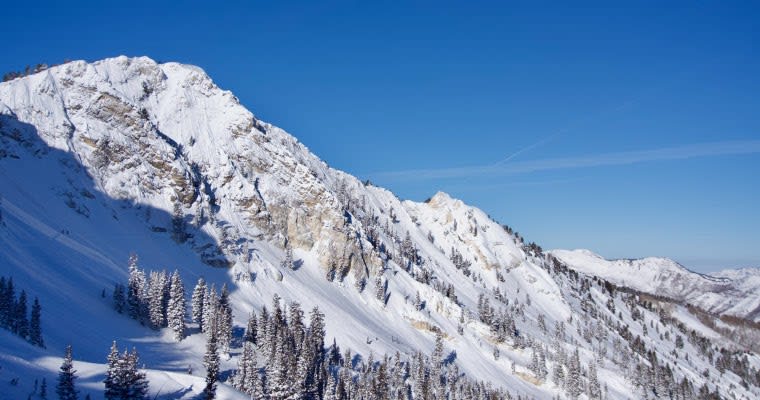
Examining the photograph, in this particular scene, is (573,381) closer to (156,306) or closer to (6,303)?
(156,306)

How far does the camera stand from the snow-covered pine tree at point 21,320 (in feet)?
224

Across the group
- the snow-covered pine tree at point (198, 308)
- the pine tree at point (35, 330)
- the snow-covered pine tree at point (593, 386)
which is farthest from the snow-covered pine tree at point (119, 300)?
the snow-covered pine tree at point (593, 386)

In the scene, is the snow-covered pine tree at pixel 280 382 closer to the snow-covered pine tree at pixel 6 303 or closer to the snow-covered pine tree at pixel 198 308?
the snow-covered pine tree at pixel 198 308

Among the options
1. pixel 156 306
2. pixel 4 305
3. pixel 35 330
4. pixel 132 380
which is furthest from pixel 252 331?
pixel 132 380

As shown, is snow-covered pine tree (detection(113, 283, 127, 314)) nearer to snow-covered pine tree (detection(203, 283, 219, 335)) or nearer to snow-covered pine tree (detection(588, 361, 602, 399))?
snow-covered pine tree (detection(203, 283, 219, 335))

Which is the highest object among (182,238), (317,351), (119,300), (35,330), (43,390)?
(182,238)

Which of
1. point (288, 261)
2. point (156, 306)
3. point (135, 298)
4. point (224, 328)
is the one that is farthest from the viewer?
point (288, 261)

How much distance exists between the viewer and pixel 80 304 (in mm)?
89938

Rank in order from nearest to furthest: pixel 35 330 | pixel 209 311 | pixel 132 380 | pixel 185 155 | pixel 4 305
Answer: pixel 132 380
pixel 35 330
pixel 4 305
pixel 209 311
pixel 185 155

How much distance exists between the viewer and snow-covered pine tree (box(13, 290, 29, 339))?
6819cm

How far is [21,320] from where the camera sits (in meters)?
70.0

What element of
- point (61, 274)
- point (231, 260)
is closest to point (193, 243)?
point (231, 260)

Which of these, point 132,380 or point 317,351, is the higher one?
point 317,351

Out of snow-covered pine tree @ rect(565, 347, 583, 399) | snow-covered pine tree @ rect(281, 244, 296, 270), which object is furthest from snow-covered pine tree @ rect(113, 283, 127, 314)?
snow-covered pine tree @ rect(565, 347, 583, 399)
